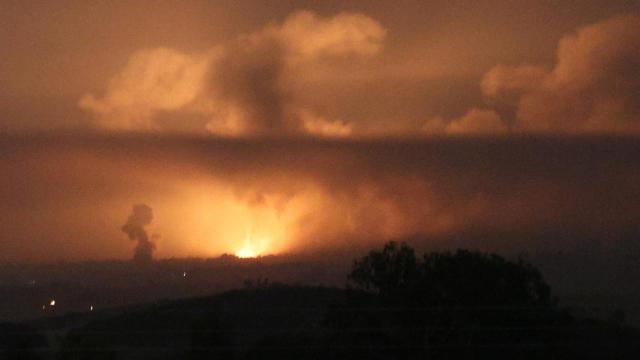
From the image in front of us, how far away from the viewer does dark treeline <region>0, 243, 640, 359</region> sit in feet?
85.8

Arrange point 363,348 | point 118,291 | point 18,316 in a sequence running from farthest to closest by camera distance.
Result: 1. point 118,291
2. point 18,316
3. point 363,348

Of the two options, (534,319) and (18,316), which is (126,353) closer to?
(18,316)

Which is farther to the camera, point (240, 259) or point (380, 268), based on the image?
point (240, 259)

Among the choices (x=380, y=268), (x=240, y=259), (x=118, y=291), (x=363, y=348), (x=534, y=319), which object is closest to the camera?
(x=363, y=348)

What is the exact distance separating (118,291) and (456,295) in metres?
13.1

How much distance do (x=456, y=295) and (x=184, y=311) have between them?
6.80 m

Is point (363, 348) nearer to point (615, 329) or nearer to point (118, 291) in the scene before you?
point (615, 329)

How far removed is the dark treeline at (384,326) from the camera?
26156 mm

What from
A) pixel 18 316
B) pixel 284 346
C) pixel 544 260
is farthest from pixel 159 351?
pixel 544 260

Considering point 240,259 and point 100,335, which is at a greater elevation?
point 240,259

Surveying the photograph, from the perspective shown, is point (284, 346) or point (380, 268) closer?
point (284, 346)

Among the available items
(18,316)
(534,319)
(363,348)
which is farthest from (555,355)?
(18,316)

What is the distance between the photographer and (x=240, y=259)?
54031 millimetres

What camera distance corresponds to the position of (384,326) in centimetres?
2825
